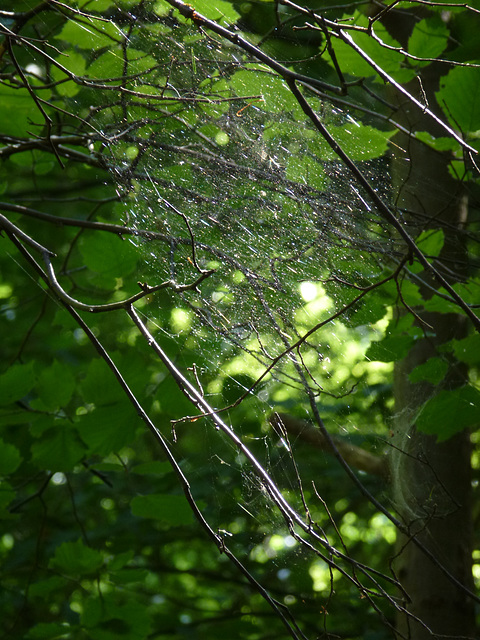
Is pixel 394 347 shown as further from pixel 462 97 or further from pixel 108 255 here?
pixel 108 255

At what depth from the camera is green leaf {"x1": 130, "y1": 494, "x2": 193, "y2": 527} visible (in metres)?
2.01

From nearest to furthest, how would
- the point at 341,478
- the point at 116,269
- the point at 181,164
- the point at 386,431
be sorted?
the point at 181,164 < the point at 116,269 < the point at 386,431 < the point at 341,478

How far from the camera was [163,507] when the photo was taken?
203 cm

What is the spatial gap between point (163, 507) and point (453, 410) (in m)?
1.08

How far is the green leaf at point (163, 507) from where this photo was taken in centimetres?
201

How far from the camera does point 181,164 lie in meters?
1.86

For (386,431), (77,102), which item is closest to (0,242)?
(77,102)

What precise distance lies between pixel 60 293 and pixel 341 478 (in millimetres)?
2359

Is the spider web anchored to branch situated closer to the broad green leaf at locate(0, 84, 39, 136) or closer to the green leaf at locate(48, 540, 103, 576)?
the broad green leaf at locate(0, 84, 39, 136)

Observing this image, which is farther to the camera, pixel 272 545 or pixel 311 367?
pixel 272 545

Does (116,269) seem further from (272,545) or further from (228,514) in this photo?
(272,545)

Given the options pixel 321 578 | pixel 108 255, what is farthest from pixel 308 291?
pixel 321 578

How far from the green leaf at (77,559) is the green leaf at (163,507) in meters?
0.25

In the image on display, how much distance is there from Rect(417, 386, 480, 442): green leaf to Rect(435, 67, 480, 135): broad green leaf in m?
0.81
